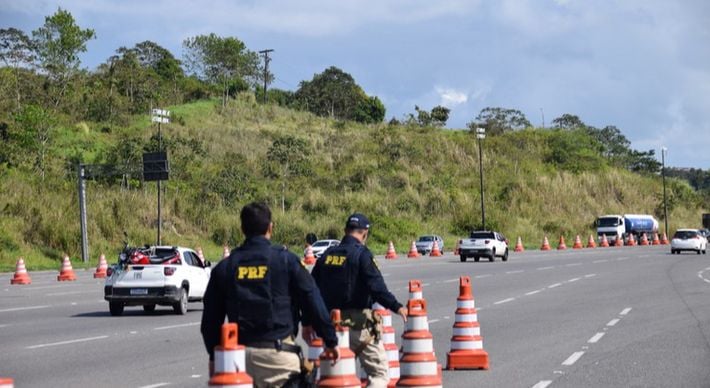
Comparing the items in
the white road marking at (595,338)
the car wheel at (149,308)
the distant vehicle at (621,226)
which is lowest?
the white road marking at (595,338)

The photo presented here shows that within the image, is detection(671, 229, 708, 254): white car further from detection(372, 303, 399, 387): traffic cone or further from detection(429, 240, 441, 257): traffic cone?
detection(372, 303, 399, 387): traffic cone

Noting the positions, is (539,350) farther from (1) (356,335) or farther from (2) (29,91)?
(2) (29,91)

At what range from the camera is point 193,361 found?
1465cm

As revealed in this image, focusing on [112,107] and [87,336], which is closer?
[87,336]

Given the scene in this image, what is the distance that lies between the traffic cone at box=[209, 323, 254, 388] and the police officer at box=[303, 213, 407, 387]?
3220mm

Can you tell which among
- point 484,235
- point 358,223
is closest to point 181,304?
point 358,223

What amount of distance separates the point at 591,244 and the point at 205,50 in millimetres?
55575

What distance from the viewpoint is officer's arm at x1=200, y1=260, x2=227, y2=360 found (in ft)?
22.1

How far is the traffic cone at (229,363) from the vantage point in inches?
235

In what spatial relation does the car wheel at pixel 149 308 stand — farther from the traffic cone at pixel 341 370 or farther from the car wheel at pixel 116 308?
the traffic cone at pixel 341 370

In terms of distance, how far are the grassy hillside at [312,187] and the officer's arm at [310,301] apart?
1760 inches

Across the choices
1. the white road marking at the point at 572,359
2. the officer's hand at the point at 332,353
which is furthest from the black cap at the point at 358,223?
the white road marking at the point at 572,359

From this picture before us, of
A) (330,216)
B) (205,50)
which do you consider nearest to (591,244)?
(330,216)

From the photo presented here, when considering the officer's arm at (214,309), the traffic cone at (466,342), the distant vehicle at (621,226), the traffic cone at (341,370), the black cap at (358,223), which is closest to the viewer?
the officer's arm at (214,309)
